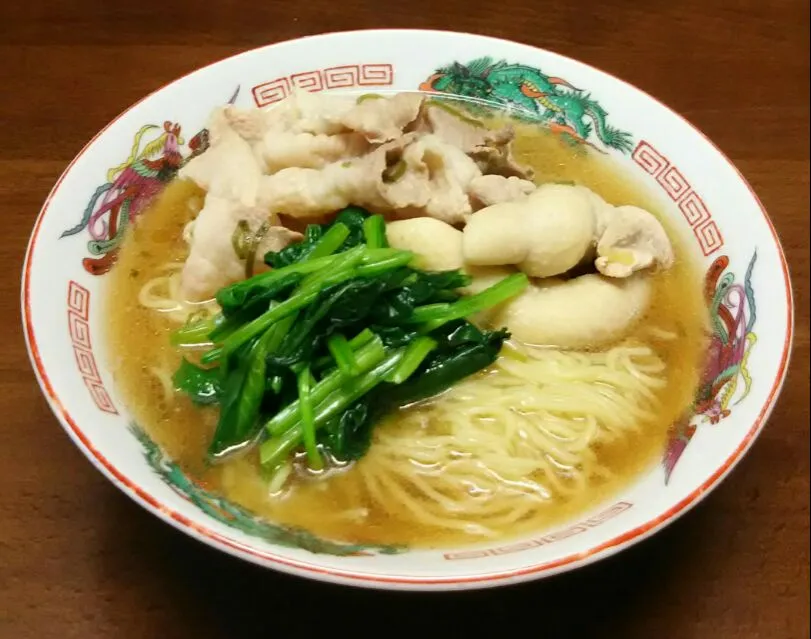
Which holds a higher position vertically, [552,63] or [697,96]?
[552,63]

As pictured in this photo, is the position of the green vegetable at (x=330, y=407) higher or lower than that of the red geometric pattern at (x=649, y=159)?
lower

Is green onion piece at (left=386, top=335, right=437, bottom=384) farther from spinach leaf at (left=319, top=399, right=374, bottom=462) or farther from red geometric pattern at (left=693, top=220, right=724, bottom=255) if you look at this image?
red geometric pattern at (left=693, top=220, right=724, bottom=255)

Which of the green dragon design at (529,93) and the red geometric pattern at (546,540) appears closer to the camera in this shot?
the red geometric pattern at (546,540)

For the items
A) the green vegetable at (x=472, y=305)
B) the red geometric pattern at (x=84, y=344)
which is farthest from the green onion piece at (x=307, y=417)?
the red geometric pattern at (x=84, y=344)

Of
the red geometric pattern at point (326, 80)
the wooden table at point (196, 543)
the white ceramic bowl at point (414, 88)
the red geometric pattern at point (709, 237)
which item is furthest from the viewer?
the red geometric pattern at point (326, 80)

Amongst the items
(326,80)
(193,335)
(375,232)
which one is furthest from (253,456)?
(326,80)

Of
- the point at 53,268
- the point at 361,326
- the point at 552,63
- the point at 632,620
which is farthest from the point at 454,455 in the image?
the point at 552,63

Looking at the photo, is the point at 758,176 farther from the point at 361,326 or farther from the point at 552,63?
the point at 361,326

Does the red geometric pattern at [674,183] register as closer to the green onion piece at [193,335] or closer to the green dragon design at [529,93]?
the green dragon design at [529,93]
